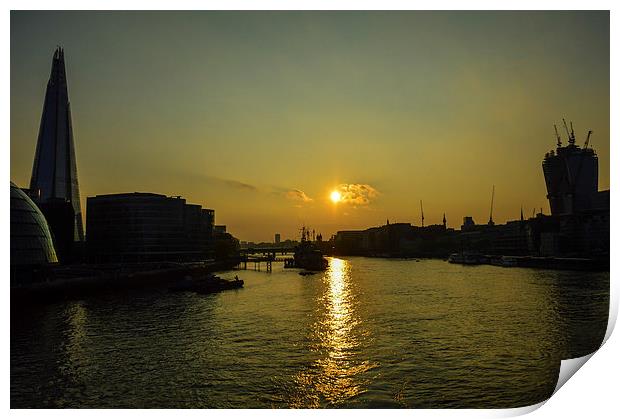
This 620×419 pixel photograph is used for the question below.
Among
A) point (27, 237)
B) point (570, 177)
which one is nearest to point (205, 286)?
point (27, 237)

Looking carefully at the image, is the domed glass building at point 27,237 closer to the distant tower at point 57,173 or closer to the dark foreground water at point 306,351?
the dark foreground water at point 306,351

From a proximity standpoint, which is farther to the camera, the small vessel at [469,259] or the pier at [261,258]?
the pier at [261,258]

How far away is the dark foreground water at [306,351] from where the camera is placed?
30.5ft

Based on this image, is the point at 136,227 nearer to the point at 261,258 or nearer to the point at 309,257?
the point at 309,257

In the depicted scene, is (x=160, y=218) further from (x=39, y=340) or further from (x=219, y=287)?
(x=39, y=340)

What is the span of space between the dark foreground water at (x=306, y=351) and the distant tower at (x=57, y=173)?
23.2 metres

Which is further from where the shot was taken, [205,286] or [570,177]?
[205,286]

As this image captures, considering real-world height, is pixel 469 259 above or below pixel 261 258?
below

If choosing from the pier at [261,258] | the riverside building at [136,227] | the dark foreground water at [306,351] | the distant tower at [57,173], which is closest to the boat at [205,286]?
the riverside building at [136,227]

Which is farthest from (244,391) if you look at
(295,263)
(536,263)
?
(295,263)

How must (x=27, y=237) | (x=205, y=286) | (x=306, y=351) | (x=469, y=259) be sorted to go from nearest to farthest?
(x=306, y=351) < (x=27, y=237) < (x=205, y=286) < (x=469, y=259)

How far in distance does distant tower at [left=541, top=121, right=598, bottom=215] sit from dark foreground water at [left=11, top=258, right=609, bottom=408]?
350cm

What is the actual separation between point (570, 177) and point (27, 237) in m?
19.5

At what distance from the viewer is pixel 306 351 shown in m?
12.5
